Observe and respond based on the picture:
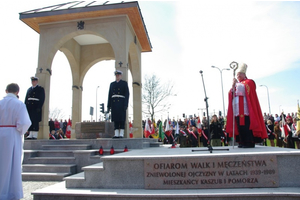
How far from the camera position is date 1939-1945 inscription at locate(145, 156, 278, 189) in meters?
4.10

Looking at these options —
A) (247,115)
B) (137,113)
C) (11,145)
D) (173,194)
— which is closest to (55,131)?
(137,113)

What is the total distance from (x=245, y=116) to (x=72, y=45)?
1099 cm

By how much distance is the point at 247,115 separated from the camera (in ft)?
19.1

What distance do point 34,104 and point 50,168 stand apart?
138 inches

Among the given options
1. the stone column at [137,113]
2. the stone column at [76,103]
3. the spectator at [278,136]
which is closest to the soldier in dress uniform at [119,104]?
the stone column at [137,113]

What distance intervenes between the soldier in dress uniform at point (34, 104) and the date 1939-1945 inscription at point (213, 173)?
681cm

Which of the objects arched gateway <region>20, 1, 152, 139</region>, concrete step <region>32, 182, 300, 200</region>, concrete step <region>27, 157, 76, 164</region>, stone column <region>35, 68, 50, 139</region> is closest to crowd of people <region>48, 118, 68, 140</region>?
stone column <region>35, 68, 50, 139</region>

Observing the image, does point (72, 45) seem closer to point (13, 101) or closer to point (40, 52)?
point (40, 52)

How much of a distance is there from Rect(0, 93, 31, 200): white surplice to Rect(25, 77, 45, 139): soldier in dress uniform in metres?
4.98

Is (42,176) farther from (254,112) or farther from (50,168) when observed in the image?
(254,112)

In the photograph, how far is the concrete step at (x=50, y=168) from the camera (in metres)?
6.77

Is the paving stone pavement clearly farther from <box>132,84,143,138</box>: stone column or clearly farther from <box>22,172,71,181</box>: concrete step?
<box>132,84,143,138</box>: stone column

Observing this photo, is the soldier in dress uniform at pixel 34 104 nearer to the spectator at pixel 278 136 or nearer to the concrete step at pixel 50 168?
the concrete step at pixel 50 168

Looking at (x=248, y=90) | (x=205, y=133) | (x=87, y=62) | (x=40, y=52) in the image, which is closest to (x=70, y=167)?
(x=248, y=90)
